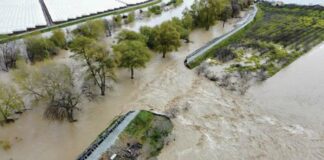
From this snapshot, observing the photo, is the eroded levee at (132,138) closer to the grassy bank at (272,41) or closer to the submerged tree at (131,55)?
the submerged tree at (131,55)

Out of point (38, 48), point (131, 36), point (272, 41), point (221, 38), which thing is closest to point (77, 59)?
point (38, 48)

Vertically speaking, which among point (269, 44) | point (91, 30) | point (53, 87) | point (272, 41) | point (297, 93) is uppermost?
point (91, 30)

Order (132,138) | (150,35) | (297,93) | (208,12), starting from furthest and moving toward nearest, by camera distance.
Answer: (208,12)
(150,35)
(297,93)
(132,138)

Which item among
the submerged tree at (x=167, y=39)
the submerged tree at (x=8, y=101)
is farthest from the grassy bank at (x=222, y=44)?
the submerged tree at (x=8, y=101)

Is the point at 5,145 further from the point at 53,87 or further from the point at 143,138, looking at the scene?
the point at 143,138

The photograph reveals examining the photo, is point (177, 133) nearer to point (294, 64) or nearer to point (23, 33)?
point (294, 64)

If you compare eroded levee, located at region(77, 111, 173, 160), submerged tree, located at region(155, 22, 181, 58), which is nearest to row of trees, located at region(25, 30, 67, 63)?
submerged tree, located at region(155, 22, 181, 58)

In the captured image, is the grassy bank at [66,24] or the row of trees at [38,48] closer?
the row of trees at [38,48]
